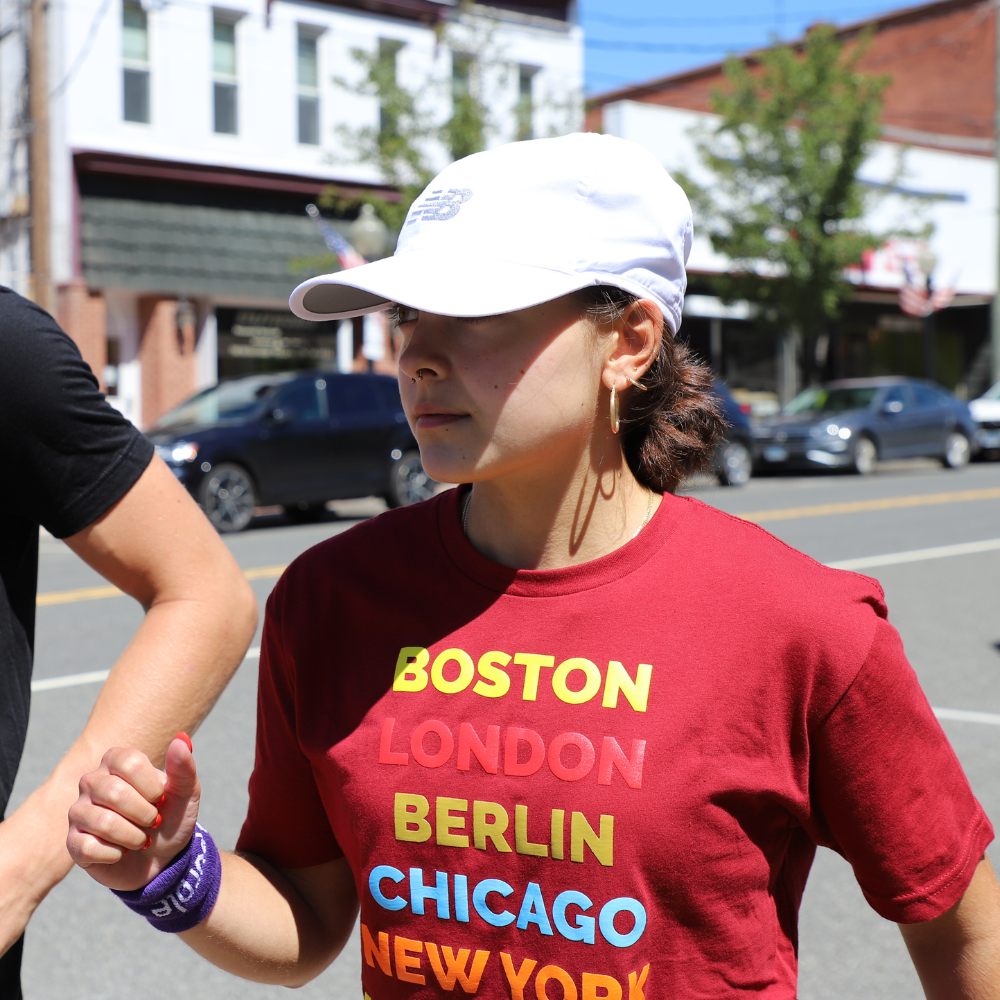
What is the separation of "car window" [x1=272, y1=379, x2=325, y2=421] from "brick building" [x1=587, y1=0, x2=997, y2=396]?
9.72 meters

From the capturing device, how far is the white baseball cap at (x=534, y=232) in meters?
1.52

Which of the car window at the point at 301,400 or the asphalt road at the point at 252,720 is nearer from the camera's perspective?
the asphalt road at the point at 252,720

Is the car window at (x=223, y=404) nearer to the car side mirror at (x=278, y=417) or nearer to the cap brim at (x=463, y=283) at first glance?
the car side mirror at (x=278, y=417)

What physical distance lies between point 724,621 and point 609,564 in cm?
16

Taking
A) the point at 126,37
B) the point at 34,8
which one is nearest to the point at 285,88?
the point at 126,37

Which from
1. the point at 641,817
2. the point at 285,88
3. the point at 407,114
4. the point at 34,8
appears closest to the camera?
the point at 641,817

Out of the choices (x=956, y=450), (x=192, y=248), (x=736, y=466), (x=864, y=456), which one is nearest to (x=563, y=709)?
(x=736, y=466)

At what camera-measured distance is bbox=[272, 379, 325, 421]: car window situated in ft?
46.0

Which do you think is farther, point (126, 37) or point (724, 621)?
point (126, 37)

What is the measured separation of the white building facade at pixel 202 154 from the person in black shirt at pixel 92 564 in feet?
60.9

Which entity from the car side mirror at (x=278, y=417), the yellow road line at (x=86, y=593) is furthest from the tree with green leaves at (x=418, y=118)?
the yellow road line at (x=86, y=593)

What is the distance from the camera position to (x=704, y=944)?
148 centimetres

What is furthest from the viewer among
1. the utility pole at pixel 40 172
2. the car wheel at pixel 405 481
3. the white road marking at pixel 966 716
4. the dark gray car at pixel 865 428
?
the dark gray car at pixel 865 428

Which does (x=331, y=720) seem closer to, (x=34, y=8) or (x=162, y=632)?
(x=162, y=632)
